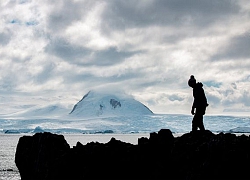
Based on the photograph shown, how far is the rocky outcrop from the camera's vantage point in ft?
65.5

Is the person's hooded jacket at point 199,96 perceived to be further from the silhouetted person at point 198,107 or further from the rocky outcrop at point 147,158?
the rocky outcrop at point 147,158

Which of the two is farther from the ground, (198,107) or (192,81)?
(192,81)

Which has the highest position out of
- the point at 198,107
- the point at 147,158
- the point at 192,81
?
the point at 192,81

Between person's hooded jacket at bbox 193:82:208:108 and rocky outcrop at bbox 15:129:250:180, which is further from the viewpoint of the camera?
person's hooded jacket at bbox 193:82:208:108

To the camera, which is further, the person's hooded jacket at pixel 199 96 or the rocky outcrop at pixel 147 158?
the person's hooded jacket at pixel 199 96

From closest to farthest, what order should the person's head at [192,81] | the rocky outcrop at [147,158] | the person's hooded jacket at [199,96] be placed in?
1. the rocky outcrop at [147,158]
2. the person's head at [192,81]
3. the person's hooded jacket at [199,96]

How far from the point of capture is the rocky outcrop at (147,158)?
65.5ft

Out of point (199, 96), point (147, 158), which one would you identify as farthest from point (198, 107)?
point (147, 158)

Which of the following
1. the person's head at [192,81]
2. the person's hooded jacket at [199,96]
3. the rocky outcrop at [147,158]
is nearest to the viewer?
the rocky outcrop at [147,158]

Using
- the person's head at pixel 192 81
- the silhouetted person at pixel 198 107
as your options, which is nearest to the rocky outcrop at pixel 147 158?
the silhouetted person at pixel 198 107

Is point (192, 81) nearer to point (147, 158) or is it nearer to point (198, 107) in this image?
point (198, 107)

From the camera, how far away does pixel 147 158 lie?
23328 mm

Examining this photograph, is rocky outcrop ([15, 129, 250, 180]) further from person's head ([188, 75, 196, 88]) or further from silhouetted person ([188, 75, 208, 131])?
person's head ([188, 75, 196, 88])

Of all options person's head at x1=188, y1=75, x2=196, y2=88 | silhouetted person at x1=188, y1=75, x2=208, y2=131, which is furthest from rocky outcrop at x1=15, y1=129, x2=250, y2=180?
person's head at x1=188, y1=75, x2=196, y2=88
